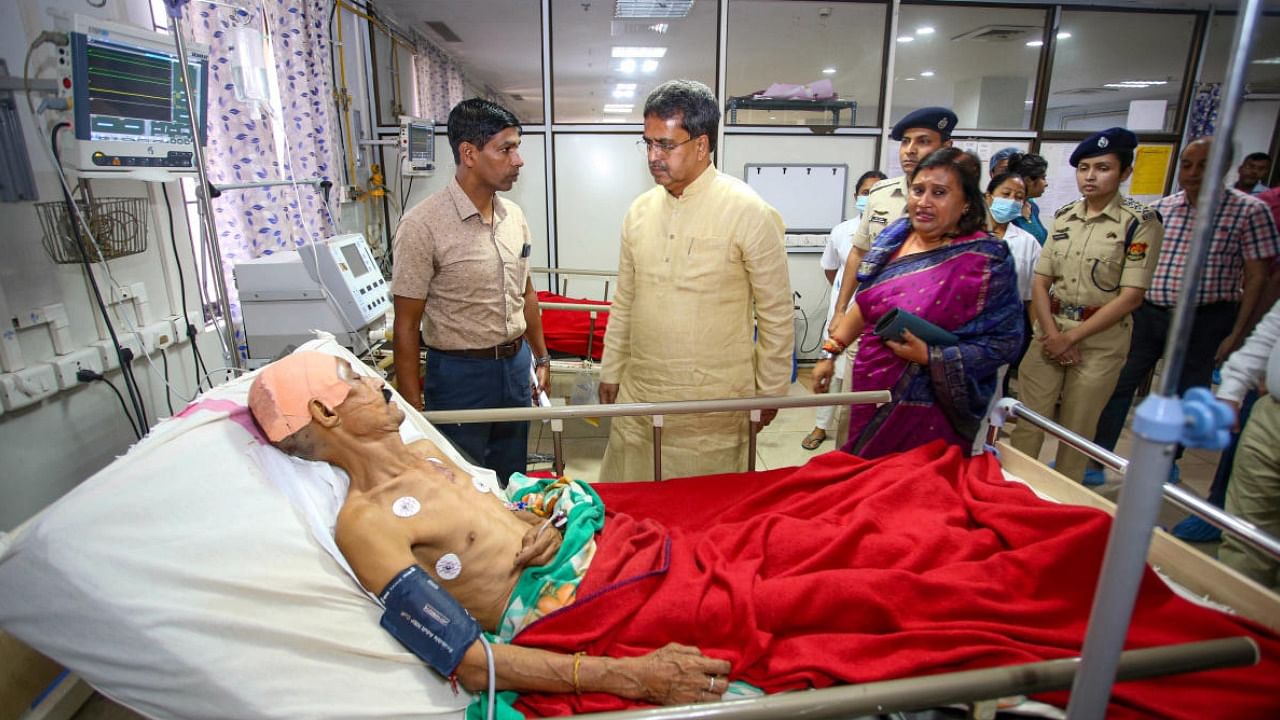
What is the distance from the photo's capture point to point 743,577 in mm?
1492

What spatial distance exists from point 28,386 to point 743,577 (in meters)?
2.19

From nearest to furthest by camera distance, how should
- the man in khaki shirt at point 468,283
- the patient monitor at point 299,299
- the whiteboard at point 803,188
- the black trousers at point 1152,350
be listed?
the man in khaki shirt at point 468,283, the patient monitor at point 299,299, the black trousers at point 1152,350, the whiteboard at point 803,188

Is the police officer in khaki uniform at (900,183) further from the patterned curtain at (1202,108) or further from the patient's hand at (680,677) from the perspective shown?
the patterned curtain at (1202,108)

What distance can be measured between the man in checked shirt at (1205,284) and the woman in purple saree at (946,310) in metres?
1.44

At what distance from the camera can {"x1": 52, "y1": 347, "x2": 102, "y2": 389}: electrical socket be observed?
2.10 metres

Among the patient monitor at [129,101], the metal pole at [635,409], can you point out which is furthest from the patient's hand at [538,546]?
the patient monitor at [129,101]

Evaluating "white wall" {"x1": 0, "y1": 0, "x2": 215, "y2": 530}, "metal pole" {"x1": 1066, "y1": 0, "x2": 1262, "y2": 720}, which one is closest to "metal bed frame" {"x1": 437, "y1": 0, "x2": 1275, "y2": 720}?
"metal pole" {"x1": 1066, "y1": 0, "x2": 1262, "y2": 720}

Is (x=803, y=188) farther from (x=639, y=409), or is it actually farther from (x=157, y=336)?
(x=157, y=336)

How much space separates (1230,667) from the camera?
1180 millimetres

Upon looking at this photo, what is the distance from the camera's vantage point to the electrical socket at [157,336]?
8.11 feet

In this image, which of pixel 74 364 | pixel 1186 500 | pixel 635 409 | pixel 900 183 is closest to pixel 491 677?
pixel 635 409

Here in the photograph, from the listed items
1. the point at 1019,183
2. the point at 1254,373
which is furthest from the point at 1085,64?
the point at 1254,373

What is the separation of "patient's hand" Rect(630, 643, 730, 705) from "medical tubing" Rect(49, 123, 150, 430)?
212 centimetres

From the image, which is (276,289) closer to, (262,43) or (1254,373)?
(262,43)
